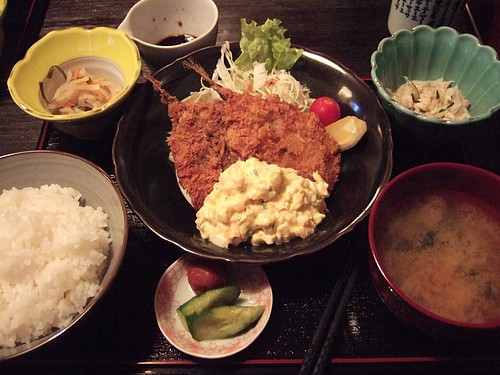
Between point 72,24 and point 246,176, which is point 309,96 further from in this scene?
point 72,24

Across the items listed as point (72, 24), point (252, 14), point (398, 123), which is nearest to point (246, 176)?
point (398, 123)

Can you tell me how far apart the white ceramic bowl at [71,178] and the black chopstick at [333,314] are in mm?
888

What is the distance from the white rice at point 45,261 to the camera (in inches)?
65.5

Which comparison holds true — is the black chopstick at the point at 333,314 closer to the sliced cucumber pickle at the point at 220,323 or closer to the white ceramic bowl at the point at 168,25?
the sliced cucumber pickle at the point at 220,323

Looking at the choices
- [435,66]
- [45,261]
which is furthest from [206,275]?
[435,66]

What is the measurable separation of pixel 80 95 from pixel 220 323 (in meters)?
1.45

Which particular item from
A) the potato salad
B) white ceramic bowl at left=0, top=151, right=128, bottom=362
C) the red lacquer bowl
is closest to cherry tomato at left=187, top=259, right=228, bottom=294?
white ceramic bowl at left=0, top=151, right=128, bottom=362

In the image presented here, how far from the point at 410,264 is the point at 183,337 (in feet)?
3.05

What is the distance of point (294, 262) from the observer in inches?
76.7

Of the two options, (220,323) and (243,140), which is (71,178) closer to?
(243,140)

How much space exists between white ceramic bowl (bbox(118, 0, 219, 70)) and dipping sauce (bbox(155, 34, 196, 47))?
19 mm

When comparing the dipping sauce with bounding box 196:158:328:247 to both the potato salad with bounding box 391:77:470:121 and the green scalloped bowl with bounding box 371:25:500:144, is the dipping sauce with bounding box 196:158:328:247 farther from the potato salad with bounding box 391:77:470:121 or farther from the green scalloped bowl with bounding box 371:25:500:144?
the potato salad with bounding box 391:77:470:121

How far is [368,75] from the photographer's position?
269 cm

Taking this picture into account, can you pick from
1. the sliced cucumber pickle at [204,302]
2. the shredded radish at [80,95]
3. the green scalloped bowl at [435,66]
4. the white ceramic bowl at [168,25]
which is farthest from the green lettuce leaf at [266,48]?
the sliced cucumber pickle at [204,302]
